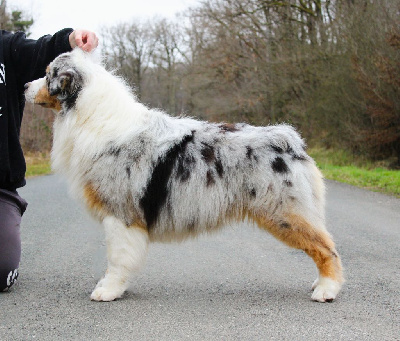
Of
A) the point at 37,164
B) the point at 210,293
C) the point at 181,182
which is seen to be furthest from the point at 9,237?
the point at 37,164

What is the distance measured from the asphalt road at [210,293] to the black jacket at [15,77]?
99 centimetres

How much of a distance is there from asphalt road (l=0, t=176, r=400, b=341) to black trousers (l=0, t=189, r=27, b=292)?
16 centimetres

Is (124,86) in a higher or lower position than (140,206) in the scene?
higher

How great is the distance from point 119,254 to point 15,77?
2.23 m

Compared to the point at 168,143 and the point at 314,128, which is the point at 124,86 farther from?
the point at 314,128

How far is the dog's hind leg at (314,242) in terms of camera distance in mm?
4340

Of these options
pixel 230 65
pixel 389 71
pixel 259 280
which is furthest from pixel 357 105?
pixel 259 280

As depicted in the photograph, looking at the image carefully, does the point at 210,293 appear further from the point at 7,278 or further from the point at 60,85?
the point at 60,85

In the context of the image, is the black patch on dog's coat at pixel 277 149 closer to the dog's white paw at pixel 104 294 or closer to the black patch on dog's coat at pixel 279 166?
the black patch on dog's coat at pixel 279 166

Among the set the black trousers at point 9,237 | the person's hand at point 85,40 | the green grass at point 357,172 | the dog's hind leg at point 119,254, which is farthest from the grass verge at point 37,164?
the dog's hind leg at point 119,254

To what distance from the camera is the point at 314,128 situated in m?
23.0

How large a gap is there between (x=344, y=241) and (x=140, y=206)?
341 cm

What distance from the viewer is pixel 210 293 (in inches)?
179

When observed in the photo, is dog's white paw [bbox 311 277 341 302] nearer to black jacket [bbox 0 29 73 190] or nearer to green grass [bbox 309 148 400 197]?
black jacket [bbox 0 29 73 190]
